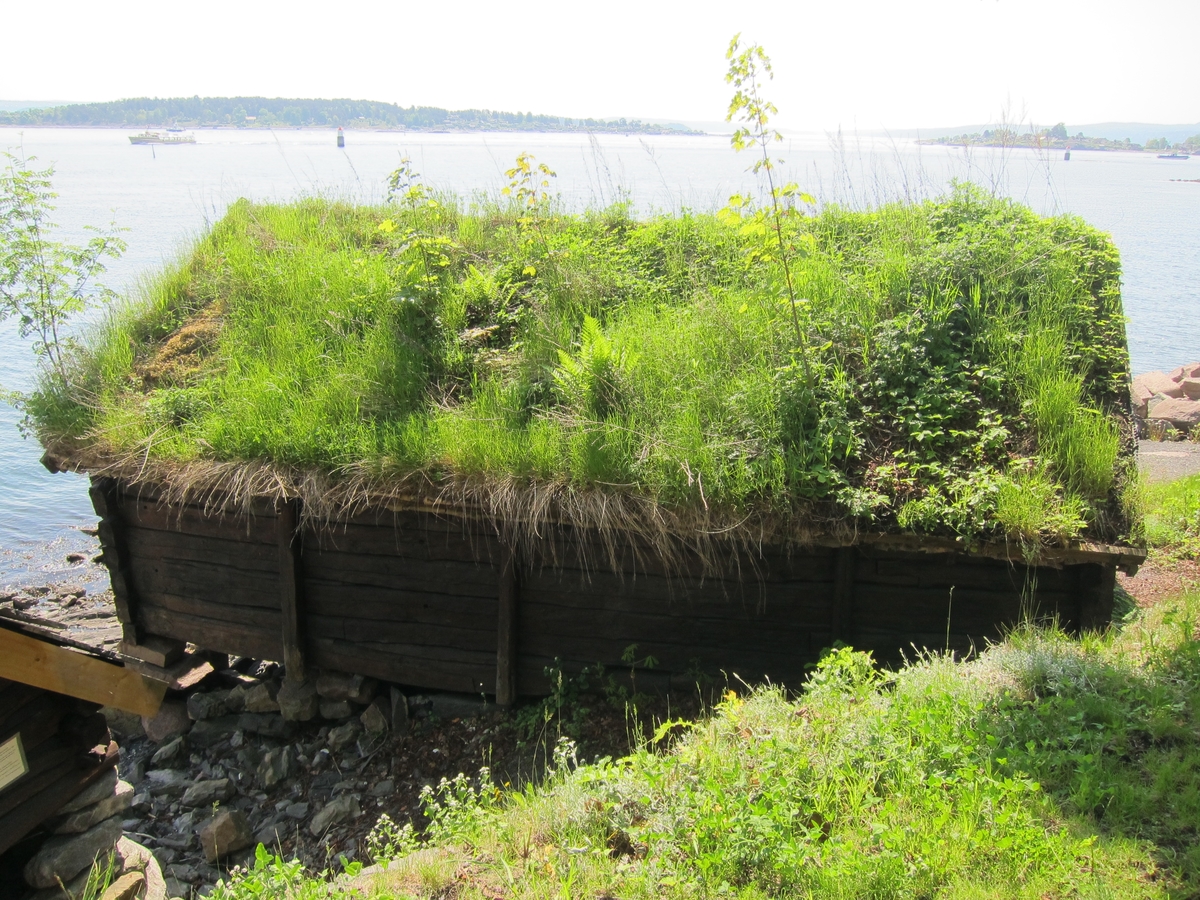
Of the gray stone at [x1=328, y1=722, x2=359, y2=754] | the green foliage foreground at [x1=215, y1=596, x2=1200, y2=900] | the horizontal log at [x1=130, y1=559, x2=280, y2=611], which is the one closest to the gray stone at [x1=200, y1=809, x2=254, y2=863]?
the gray stone at [x1=328, y1=722, x2=359, y2=754]

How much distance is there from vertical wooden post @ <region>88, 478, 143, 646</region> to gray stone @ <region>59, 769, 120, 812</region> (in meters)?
2.68

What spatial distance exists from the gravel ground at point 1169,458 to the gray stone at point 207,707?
1025 cm

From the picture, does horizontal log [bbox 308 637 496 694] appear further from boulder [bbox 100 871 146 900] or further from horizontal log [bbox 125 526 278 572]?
boulder [bbox 100 871 146 900]

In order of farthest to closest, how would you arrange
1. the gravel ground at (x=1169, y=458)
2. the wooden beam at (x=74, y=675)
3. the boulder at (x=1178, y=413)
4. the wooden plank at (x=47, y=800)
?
1. the boulder at (x=1178, y=413)
2. the gravel ground at (x=1169, y=458)
3. the wooden plank at (x=47, y=800)
4. the wooden beam at (x=74, y=675)

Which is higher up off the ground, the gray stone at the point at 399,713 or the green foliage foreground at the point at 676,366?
the green foliage foreground at the point at 676,366

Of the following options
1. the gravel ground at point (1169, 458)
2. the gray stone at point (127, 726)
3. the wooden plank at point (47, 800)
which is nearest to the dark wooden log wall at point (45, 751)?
the wooden plank at point (47, 800)

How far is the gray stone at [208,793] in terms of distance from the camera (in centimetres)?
746

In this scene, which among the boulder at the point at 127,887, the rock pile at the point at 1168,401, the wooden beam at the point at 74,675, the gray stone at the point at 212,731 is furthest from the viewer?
the rock pile at the point at 1168,401

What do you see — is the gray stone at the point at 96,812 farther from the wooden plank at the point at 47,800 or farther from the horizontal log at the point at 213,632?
the horizontal log at the point at 213,632

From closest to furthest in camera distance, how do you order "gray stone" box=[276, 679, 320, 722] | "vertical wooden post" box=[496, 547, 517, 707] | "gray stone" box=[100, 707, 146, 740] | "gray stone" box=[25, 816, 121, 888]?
1. "gray stone" box=[25, 816, 121, 888]
2. "vertical wooden post" box=[496, 547, 517, 707]
3. "gray stone" box=[276, 679, 320, 722]
4. "gray stone" box=[100, 707, 146, 740]

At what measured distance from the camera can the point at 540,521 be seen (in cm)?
645

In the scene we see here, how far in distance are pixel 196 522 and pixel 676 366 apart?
462cm

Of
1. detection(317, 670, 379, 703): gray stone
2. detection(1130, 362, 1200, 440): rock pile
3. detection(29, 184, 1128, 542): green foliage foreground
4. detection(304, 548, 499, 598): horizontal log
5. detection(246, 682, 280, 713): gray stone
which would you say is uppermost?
detection(29, 184, 1128, 542): green foliage foreground

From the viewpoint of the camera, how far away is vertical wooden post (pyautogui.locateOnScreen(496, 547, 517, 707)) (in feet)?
22.2
